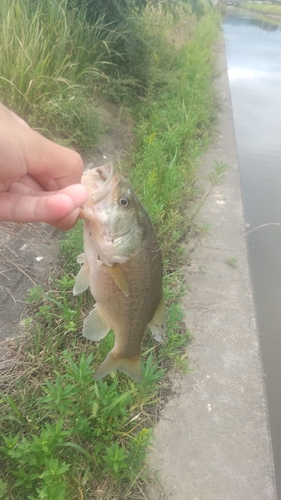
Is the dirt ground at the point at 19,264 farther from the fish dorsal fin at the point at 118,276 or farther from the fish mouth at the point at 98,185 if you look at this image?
the fish mouth at the point at 98,185

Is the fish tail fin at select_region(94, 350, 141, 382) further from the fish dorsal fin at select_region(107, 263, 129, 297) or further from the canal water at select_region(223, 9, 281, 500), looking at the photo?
the canal water at select_region(223, 9, 281, 500)

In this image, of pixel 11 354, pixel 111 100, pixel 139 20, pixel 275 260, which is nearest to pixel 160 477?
pixel 11 354

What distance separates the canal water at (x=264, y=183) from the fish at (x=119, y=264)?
58.9 inches

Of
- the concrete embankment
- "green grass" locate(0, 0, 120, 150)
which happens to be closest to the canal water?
the concrete embankment

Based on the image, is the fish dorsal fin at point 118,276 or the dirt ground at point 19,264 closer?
the fish dorsal fin at point 118,276

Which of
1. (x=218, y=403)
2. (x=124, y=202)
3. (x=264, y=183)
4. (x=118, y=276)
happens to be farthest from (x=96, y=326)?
(x=264, y=183)

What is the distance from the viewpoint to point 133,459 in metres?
2.05

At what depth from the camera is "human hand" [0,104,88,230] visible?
1.30m

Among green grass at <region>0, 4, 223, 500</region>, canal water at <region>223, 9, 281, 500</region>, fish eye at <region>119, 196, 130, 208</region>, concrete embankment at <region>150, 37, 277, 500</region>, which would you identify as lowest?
canal water at <region>223, 9, 281, 500</region>

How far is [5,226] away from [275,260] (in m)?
2.72

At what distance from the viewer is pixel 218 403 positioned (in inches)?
106

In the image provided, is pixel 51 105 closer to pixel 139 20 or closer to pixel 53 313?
pixel 53 313

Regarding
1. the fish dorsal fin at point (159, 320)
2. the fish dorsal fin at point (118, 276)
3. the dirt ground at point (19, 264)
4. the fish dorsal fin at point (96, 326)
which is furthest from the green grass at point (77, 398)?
the fish dorsal fin at point (118, 276)

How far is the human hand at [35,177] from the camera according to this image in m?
1.30
